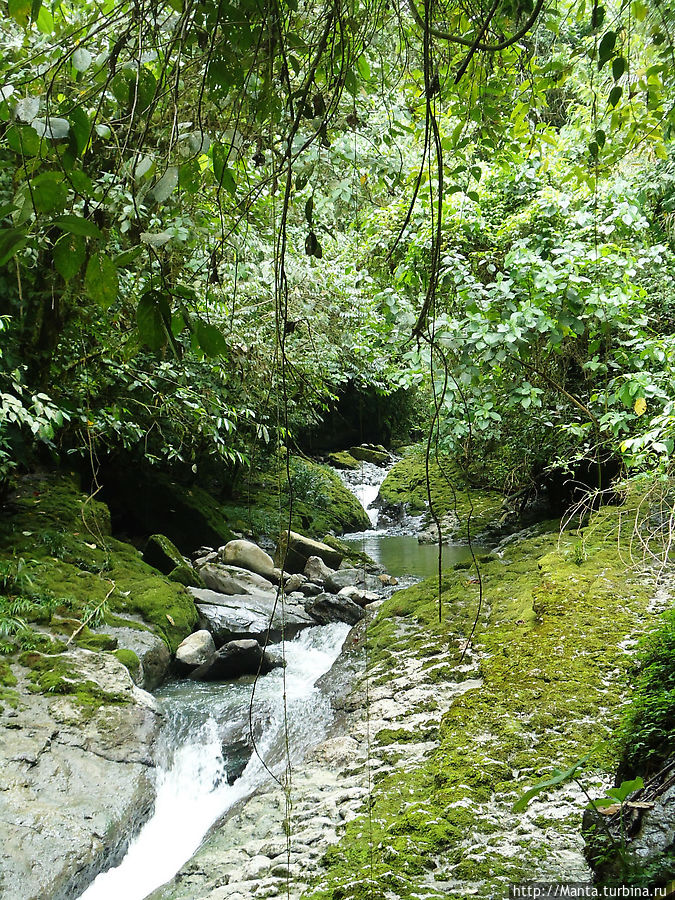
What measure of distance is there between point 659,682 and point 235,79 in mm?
2176

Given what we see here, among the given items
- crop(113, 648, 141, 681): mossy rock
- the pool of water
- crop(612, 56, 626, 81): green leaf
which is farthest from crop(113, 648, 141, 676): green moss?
crop(612, 56, 626, 81): green leaf

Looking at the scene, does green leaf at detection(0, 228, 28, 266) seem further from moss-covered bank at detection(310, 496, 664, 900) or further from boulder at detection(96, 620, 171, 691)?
boulder at detection(96, 620, 171, 691)

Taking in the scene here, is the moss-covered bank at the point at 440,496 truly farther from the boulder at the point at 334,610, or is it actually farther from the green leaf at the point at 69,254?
the green leaf at the point at 69,254

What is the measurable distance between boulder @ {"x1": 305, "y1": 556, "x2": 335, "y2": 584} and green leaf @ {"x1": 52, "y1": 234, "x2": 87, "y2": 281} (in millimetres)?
6627

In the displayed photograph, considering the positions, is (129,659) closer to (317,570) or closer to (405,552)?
(317,570)

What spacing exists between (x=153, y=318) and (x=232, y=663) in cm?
456

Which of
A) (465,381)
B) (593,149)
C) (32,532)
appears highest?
(593,149)

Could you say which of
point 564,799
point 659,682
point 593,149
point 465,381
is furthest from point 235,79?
point 465,381

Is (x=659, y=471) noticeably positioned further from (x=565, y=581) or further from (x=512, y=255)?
(x=512, y=255)

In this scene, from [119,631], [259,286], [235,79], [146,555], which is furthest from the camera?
[146,555]

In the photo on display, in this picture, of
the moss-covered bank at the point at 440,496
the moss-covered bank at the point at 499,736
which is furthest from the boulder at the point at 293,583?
the moss-covered bank at the point at 440,496

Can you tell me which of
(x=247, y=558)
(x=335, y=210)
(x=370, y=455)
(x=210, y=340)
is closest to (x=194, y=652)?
(x=247, y=558)

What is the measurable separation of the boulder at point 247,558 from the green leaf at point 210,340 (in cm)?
640

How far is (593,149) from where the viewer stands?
190cm
